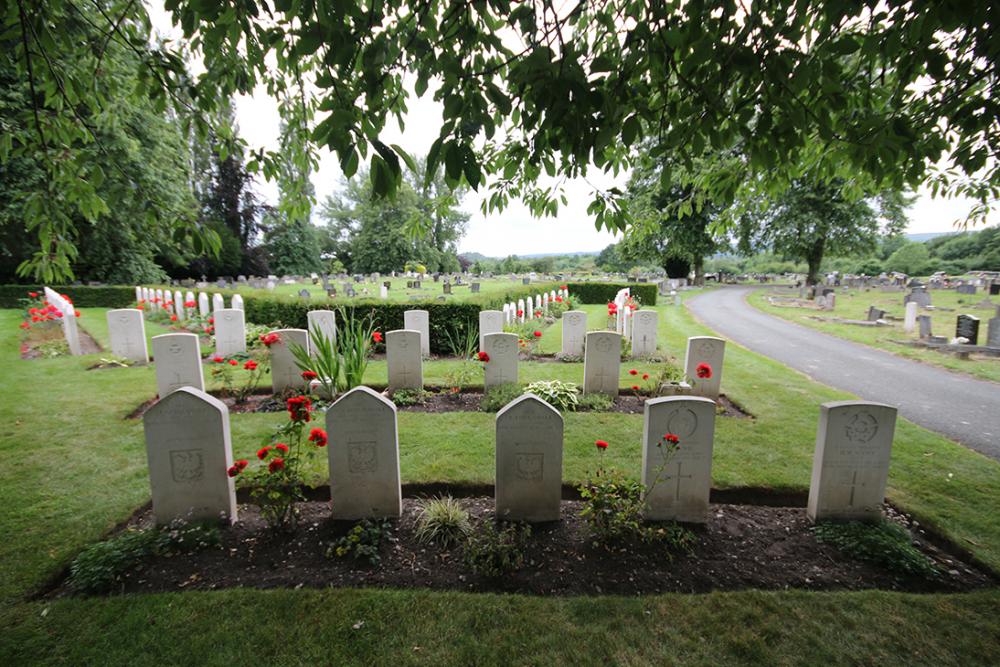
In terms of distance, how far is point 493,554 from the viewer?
10.6ft

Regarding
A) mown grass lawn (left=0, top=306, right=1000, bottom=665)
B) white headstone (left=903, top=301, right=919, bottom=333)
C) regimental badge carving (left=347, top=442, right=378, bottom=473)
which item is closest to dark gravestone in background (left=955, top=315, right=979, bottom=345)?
white headstone (left=903, top=301, right=919, bottom=333)

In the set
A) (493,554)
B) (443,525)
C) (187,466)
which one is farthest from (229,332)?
(493,554)

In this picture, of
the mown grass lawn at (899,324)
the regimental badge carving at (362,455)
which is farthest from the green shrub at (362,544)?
the mown grass lawn at (899,324)

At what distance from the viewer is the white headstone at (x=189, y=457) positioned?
11.6 ft

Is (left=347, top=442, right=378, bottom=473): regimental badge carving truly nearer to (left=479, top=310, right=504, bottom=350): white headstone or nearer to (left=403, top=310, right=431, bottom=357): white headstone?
(left=479, top=310, right=504, bottom=350): white headstone

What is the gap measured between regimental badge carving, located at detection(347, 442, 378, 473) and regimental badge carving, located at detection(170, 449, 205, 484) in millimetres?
1179

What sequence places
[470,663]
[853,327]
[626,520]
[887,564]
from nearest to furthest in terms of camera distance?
[470,663] < [887,564] < [626,520] < [853,327]

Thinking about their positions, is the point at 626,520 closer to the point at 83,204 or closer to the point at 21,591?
the point at 21,591

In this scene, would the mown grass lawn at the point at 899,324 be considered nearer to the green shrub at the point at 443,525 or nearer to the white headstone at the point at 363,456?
the green shrub at the point at 443,525

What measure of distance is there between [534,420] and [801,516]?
8.73ft

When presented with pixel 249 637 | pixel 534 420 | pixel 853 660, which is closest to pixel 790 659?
pixel 853 660

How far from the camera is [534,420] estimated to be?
3.74 metres

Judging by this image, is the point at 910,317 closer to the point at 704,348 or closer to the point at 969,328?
the point at 969,328

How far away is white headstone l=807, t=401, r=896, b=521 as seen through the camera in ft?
12.3
